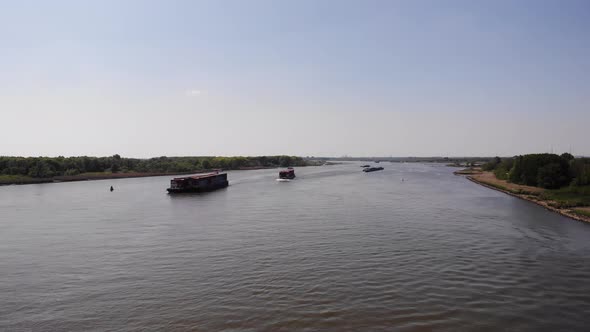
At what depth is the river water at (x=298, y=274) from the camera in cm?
1548

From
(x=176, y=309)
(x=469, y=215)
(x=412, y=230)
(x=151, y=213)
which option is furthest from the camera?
(x=151, y=213)

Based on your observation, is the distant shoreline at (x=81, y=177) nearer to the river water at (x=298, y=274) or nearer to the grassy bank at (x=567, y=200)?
the river water at (x=298, y=274)

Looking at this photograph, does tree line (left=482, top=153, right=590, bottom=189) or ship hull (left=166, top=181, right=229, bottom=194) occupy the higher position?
tree line (left=482, top=153, right=590, bottom=189)

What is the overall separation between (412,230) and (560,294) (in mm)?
15486

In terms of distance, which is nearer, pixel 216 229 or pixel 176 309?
pixel 176 309

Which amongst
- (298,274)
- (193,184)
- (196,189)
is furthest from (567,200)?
(193,184)

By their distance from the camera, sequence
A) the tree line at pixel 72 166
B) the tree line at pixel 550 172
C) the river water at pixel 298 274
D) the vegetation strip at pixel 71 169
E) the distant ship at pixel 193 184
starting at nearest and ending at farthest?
the river water at pixel 298 274
the tree line at pixel 550 172
the distant ship at pixel 193 184
the vegetation strip at pixel 71 169
the tree line at pixel 72 166

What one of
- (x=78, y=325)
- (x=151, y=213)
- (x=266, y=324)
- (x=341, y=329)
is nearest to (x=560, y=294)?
(x=341, y=329)

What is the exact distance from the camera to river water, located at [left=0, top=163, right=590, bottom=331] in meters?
15.5

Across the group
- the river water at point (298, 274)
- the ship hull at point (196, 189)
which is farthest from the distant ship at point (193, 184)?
the river water at point (298, 274)

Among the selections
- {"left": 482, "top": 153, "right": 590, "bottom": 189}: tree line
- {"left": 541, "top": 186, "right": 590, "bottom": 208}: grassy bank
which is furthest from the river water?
{"left": 482, "top": 153, "right": 590, "bottom": 189}: tree line

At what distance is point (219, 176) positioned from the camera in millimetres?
91000

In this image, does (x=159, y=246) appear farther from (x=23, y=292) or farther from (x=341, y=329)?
(x=341, y=329)

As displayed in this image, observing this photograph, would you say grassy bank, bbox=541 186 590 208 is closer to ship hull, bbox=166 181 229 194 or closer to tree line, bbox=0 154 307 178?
ship hull, bbox=166 181 229 194
